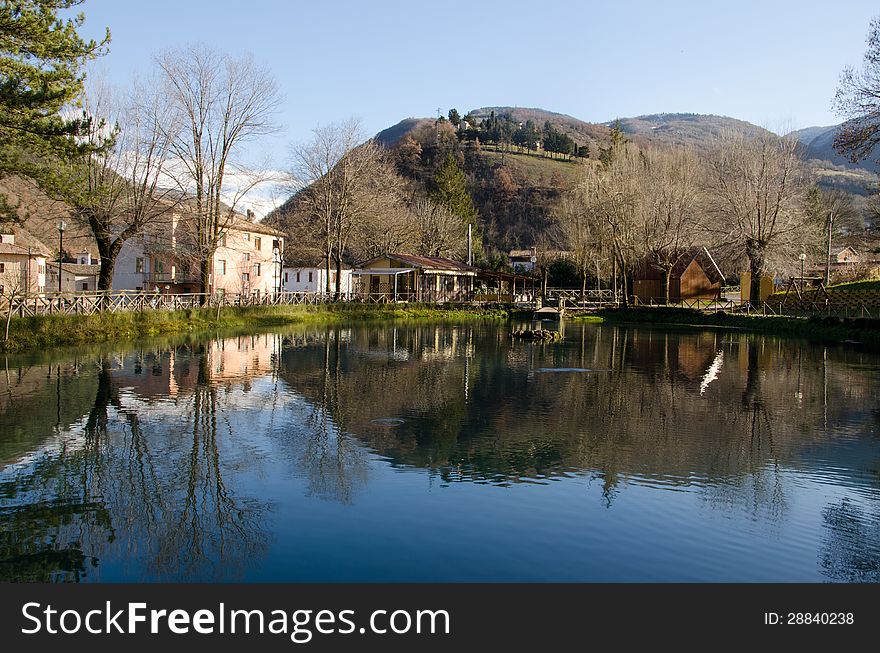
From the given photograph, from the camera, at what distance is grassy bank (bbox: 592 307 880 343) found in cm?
3556

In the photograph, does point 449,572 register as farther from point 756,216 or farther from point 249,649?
point 756,216

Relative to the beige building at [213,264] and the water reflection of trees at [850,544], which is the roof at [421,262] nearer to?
the beige building at [213,264]

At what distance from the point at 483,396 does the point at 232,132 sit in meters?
29.1

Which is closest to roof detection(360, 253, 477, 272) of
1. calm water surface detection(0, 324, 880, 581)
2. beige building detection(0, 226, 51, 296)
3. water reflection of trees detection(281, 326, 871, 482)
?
beige building detection(0, 226, 51, 296)

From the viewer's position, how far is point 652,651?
239 inches

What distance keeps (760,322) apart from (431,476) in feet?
125

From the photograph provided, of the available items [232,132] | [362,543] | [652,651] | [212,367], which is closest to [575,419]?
[362,543]

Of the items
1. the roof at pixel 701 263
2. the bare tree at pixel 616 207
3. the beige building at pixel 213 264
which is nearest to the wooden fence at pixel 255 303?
the roof at pixel 701 263

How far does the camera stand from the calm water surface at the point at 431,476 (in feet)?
25.2

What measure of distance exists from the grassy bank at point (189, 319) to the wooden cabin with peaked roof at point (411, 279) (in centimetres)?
421

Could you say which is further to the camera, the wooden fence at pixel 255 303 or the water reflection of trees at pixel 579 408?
the wooden fence at pixel 255 303

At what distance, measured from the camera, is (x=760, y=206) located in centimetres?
4944

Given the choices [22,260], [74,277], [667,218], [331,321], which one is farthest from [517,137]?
[331,321]

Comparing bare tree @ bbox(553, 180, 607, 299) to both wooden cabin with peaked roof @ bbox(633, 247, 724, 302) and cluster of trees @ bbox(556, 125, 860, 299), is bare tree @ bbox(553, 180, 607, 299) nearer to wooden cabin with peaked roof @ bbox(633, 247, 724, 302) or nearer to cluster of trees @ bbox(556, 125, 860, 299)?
cluster of trees @ bbox(556, 125, 860, 299)
